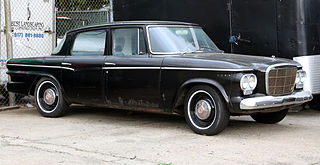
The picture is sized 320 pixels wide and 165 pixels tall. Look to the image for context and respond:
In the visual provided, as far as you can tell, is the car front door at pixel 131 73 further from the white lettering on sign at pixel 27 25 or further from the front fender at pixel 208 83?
the white lettering on sign at pixel 27 25

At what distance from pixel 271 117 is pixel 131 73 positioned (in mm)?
2241

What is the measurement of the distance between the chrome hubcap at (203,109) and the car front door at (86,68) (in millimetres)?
1729

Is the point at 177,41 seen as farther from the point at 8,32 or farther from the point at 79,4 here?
the point at 79,4

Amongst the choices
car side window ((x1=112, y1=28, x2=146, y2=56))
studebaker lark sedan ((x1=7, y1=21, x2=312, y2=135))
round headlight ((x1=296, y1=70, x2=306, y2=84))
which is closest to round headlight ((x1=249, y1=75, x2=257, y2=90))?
studebaker lark sedan ((x1=7, y1=21, x2=312, y2=135))

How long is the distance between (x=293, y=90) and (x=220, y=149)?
2007 millimetres

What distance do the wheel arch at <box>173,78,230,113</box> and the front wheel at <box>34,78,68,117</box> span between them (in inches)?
92.7

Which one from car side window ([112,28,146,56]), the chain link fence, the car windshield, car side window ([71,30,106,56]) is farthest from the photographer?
the chain link fence

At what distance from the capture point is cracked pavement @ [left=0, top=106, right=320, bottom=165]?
17.2 ft

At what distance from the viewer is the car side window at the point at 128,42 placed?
24.0ft

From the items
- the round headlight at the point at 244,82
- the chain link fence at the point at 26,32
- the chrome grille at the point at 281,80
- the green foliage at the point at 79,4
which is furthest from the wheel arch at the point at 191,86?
the green foliage at the point at 79,4

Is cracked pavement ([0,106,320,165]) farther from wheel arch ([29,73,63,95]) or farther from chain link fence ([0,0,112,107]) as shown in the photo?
chain link fence ([0,0,112,107])

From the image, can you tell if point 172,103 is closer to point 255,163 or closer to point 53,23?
point 255,163

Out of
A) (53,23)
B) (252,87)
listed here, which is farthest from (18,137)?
(53,23)

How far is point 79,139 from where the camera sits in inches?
252
